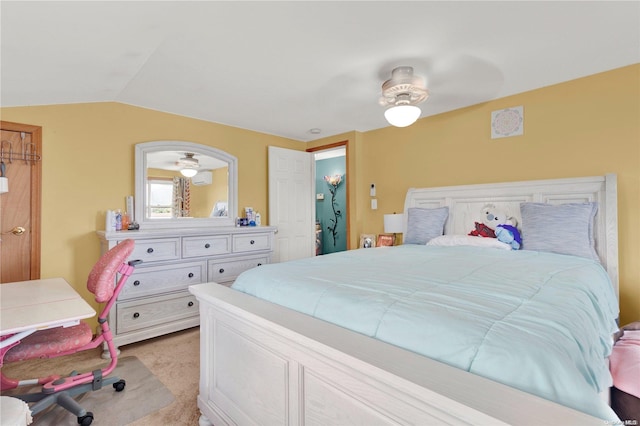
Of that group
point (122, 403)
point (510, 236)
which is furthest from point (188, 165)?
point (510, 236)

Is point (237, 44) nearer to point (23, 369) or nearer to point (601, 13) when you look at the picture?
point (601, 13)

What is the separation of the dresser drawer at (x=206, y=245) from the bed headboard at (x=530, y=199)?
214cm

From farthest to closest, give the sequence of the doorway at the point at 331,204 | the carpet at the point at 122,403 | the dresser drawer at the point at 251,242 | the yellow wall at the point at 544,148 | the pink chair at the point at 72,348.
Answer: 1. the doorway at the point at 331,204
2. the dresser drawer at the point at 251,242
3. the yellow wall at the point at 544,148
4. the carpet at the point at 122,403
5. the pink chair at the point at 72,348

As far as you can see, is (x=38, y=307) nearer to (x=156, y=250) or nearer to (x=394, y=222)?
(x=156, y=250)

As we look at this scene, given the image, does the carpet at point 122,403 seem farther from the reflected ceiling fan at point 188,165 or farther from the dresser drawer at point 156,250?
the reflected ceiling fan at point 188,165

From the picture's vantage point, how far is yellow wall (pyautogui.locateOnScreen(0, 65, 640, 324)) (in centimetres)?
250

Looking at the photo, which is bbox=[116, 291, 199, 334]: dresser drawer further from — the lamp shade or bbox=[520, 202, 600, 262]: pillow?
bbox=[520, 202, 600, 262]: pillow

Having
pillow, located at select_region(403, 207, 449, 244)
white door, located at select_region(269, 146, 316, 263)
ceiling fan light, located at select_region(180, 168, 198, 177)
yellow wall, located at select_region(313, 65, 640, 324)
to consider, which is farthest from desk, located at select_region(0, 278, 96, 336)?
yellow wall, located at select_region(313, 65, 640, 324)

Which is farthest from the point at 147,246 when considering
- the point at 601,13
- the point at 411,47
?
the point at 601,13

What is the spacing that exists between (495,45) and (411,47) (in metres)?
0.59

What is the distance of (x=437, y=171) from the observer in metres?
3.62

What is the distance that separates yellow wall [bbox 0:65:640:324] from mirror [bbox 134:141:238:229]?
13 centimetres

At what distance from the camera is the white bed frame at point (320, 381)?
0.69m

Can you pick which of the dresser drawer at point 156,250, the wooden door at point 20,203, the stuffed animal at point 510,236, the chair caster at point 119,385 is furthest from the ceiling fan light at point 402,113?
the wooden door at point 20,203
